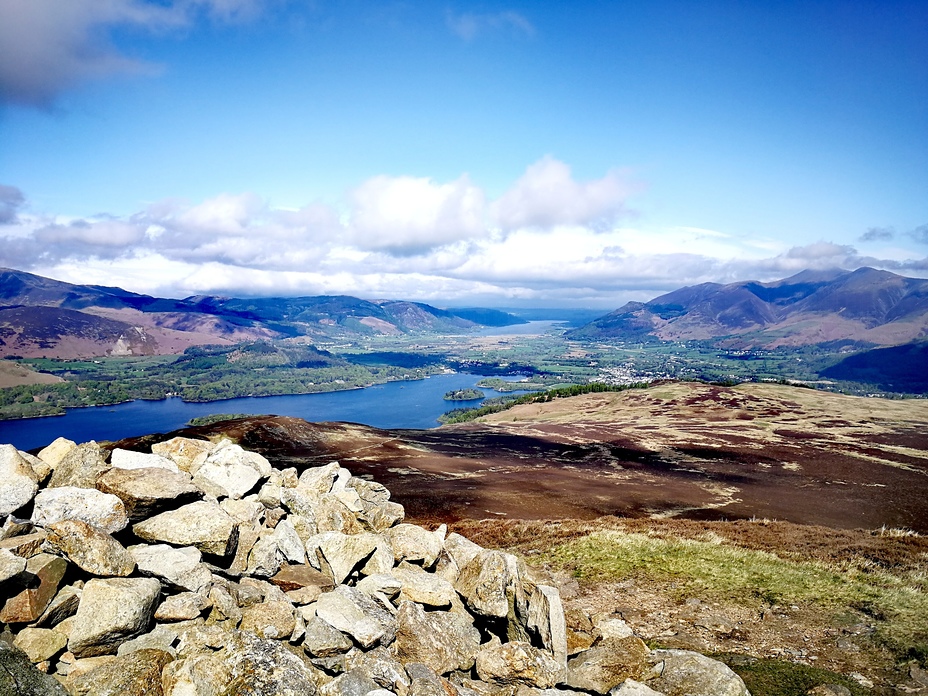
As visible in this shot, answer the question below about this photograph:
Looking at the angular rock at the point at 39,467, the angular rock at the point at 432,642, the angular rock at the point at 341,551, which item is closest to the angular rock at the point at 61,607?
the angular rock at the point at 341,551

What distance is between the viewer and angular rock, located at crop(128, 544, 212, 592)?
12.3 meters

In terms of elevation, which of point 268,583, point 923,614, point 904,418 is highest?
point 268,583

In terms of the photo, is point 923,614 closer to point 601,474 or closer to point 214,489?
point 214,489

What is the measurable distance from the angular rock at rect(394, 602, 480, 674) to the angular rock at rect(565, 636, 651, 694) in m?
2.75

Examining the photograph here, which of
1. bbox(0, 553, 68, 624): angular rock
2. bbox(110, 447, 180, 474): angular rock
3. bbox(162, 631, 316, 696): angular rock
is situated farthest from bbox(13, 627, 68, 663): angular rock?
bbox(110, 447, 180, 474): angular rock

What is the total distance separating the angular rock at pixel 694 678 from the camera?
11406mm

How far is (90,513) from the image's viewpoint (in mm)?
13727

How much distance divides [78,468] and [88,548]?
6103 millimetres

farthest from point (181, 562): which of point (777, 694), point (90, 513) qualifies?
point (777, 694)

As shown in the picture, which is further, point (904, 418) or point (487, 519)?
point (904, 418)

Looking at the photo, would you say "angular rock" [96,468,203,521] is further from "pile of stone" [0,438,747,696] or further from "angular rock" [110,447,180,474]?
"angular rock" [110,447,180,474]

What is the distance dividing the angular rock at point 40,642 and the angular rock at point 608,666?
11.5m

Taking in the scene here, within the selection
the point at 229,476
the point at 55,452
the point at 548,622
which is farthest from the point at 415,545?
the point at 55,452

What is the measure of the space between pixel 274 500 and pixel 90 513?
6710 millimetres
